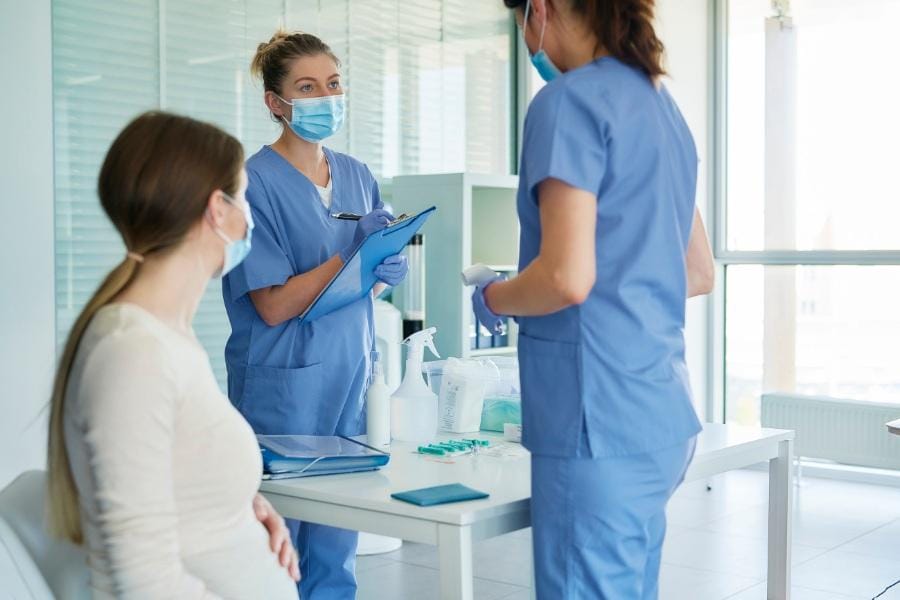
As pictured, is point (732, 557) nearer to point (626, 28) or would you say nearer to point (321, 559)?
point (321, 559)

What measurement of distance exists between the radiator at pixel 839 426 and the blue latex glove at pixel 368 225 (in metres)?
3.11

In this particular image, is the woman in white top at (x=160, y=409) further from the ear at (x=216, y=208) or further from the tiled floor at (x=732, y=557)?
the tiled floor at (x=732, y=557)

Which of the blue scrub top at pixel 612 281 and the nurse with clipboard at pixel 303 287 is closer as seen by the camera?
the blue scrub top at pixel 612 281

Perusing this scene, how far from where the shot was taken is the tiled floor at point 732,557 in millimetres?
3291

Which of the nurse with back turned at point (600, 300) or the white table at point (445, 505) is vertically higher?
the nurse with back turned at point (600, 300)

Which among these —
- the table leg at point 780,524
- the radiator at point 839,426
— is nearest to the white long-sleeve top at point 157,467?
the table leg at point 780,524

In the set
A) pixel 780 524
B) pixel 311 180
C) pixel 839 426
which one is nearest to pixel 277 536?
pixel 311 180

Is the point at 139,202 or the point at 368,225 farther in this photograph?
the point at 368,225

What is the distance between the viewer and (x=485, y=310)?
1759mm

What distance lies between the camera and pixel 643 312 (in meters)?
1.53

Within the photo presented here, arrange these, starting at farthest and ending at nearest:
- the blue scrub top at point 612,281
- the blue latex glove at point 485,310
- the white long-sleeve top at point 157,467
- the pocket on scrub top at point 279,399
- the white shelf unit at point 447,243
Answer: the white shelf unit at point 447,243
the pocket on scrub top at point 279,399
the blue latex glove at point 485,310
the blue scrub top at point 612,281
the white long-sleeve top at point 157,467

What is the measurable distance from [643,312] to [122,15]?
7.40 feet

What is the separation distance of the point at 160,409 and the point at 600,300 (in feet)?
2.07

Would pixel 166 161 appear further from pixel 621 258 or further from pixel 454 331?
pixel 454 331
